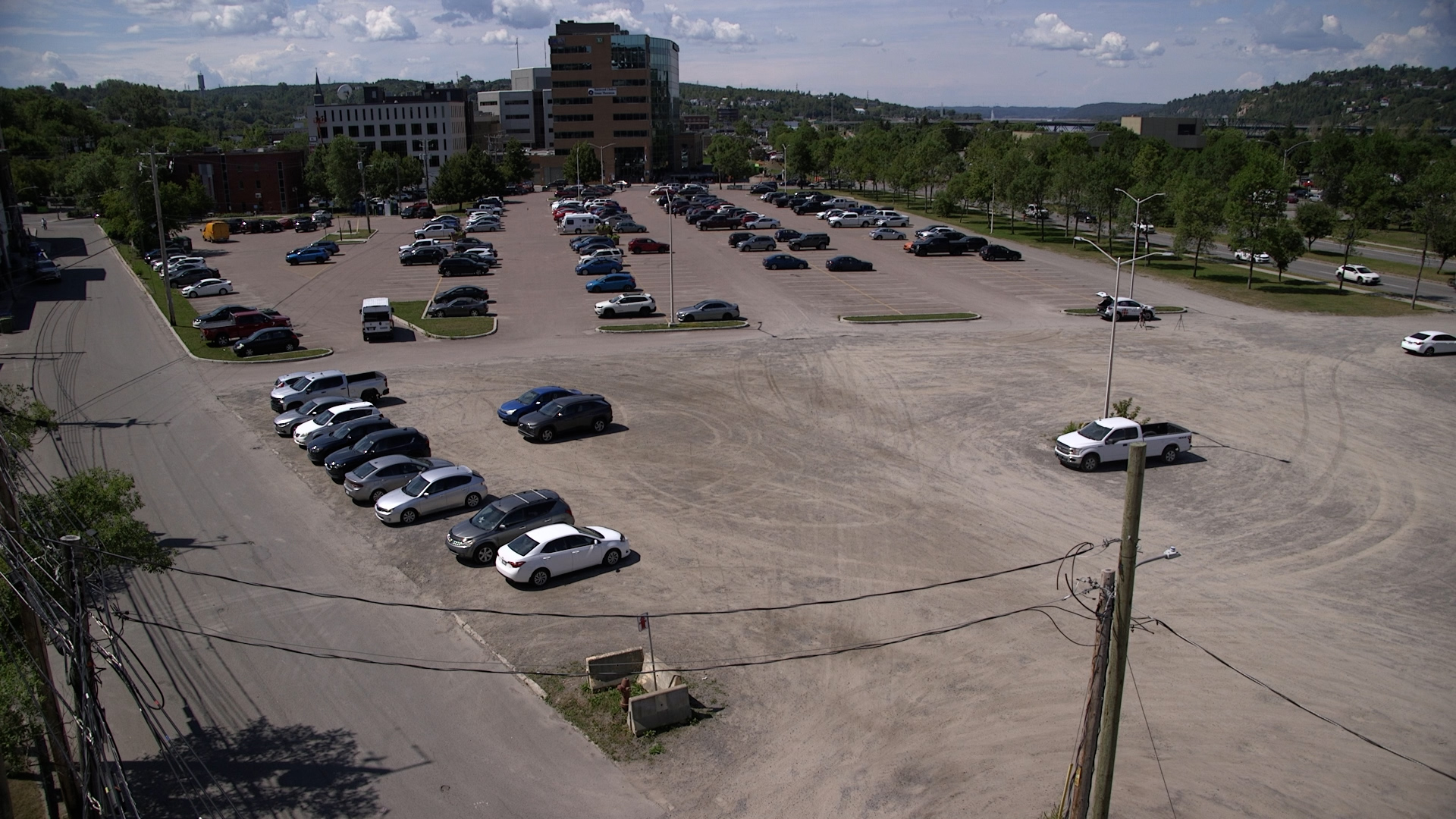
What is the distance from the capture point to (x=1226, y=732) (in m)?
15.6

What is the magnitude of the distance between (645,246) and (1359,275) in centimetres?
4631

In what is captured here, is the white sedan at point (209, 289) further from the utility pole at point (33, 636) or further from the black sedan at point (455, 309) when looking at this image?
the utility pole at point (33, 636)

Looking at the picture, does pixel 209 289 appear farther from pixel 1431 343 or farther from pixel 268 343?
pixel 1431 343

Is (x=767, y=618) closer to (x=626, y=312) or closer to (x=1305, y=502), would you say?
(x=1305, y=502)

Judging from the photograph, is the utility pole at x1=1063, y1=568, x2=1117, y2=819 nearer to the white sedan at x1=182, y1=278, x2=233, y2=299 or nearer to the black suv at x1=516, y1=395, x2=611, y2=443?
the black suv at x1=516, y1=395, x2=611, y2=443

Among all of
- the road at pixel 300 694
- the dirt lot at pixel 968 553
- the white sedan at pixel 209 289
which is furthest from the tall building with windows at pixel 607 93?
the road at pixel 300 694

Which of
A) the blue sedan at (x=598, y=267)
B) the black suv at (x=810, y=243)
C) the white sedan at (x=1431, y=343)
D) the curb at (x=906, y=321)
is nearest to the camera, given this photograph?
the white sedan at (x=1431, y=343)

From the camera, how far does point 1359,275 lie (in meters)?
59.5

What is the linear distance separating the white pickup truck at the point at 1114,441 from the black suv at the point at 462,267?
42382mm

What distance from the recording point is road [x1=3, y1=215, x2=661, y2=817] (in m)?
14.2

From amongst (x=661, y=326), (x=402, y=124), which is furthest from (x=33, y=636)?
(x=402, y=124)

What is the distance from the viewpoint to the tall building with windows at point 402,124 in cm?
14612

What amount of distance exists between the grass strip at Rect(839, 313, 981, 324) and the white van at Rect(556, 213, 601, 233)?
119ft

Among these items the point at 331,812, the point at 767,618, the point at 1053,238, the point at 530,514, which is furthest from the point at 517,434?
the point at 1053,238
